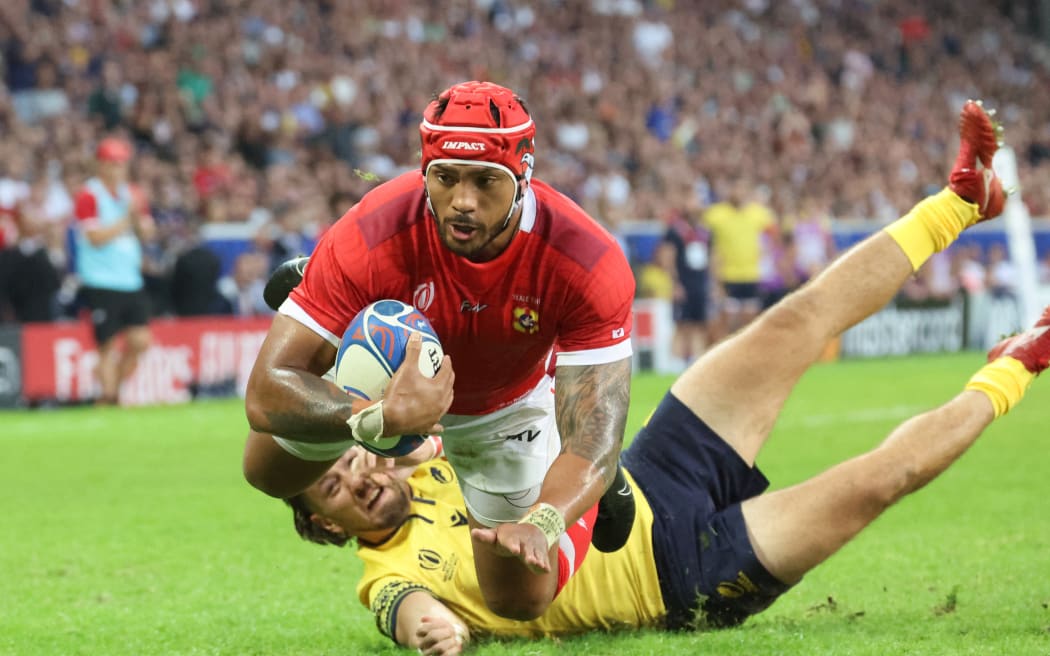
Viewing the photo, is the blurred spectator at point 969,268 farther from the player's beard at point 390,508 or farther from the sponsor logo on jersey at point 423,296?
the sponsor logo on jersey at point 423,296

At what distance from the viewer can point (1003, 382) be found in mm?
5359

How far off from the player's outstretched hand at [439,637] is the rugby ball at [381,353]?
0.57 metres

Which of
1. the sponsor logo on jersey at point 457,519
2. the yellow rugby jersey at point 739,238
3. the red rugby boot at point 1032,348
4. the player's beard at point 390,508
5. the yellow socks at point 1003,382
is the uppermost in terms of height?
the red rugby boot at point 1032,348

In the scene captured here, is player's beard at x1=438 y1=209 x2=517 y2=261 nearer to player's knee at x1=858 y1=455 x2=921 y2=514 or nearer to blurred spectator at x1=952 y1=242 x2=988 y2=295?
player's knee at x1=858 y1=455 x2=921 y2=514

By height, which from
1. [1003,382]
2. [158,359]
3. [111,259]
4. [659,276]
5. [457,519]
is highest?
[1003,382]

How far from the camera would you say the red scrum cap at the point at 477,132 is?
4293mm

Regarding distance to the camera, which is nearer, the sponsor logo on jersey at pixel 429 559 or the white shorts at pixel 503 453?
the sponsor logo on jersey at pixel 429 559

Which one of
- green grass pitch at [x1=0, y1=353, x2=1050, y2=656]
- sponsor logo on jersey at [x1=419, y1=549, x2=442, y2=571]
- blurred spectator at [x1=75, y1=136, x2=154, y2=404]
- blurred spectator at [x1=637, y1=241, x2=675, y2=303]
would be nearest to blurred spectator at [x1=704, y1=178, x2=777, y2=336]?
blurred spectator at [x1=637, y1=241, x2=675, y2=303]

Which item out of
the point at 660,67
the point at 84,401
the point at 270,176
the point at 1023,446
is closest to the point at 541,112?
the point at 660,67

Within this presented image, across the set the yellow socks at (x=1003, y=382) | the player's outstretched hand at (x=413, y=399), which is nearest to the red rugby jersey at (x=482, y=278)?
the player's outstretched hand at (x=413, y=399)

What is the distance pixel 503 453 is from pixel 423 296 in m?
0.88

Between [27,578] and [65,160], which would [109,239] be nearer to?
[65,160]

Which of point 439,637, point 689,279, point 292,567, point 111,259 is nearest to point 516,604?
point 439,637

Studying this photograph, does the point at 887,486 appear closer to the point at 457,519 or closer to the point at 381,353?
the point at 457,519
